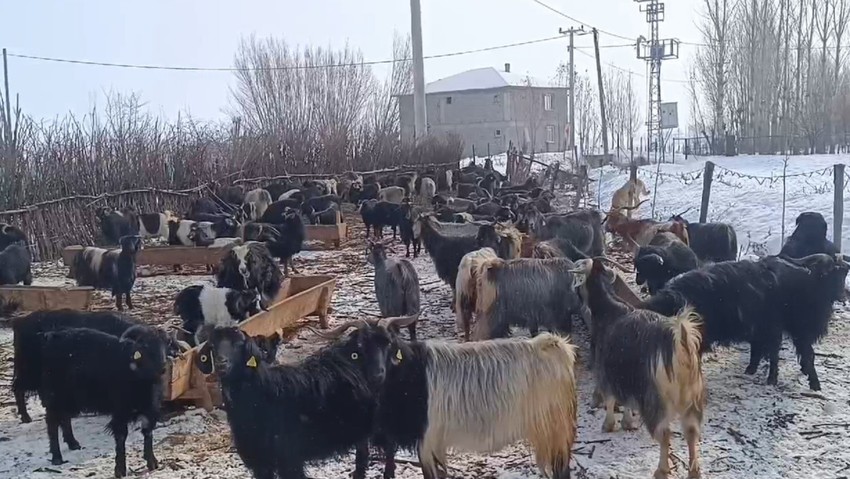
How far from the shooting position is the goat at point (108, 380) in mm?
4727

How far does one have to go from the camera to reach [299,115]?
113 feet

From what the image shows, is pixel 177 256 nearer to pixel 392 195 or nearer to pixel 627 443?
pixel 627 443

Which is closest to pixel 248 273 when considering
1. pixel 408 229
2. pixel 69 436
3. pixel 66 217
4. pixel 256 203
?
pixel 69 436

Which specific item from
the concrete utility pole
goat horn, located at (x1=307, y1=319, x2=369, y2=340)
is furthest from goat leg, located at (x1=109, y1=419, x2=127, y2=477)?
the concrete utility pole

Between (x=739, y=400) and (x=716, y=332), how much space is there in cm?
54

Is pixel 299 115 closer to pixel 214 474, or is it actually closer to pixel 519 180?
pixel 519 180

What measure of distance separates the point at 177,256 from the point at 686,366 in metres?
8.65

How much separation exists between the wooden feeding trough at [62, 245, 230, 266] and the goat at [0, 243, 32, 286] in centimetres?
121

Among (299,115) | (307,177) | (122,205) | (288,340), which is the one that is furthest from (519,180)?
(288,340)

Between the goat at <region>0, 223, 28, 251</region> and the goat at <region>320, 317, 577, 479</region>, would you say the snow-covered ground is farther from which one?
the goat at <region>0, 223, 28, 251</region>

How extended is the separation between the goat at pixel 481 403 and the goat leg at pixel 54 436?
7.24 feet

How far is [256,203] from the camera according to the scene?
1658 centimetres

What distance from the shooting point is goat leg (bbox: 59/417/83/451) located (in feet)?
16.6

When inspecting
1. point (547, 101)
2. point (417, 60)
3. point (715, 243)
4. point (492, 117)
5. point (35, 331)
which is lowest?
point (715, 243)
